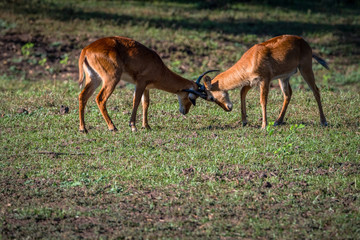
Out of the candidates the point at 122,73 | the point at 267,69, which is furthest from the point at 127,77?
the point at 267,69

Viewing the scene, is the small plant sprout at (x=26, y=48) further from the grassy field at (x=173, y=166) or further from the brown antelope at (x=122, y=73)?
the brown antelope at (x=122, y=73)

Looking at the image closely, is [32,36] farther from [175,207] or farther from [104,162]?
[175,207]

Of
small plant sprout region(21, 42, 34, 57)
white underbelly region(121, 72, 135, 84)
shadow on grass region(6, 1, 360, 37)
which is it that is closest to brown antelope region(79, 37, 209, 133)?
white underbelly region(121, 72, 135, 84)

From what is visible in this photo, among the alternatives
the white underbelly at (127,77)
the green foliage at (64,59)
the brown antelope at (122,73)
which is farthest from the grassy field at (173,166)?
the white underbelly at (127,77)

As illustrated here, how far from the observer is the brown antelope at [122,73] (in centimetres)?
865

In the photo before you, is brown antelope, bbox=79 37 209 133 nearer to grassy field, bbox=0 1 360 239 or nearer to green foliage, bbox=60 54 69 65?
grassy field, bbox=0 1 360 239

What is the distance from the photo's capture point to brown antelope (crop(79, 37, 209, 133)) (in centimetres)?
865

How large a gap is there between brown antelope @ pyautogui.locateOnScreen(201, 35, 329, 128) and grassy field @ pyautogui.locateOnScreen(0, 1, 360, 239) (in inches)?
19.5

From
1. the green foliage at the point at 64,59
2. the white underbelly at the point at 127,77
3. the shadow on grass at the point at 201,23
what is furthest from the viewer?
the shadow on grass at the point at 201,23

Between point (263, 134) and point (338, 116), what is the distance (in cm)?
193

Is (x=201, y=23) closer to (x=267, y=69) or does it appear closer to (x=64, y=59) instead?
(x=64, y=59)

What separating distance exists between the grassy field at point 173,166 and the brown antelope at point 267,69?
1.62 ft

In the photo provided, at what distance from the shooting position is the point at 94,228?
5.14 metres

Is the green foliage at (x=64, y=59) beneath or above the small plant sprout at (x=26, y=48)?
beneath
